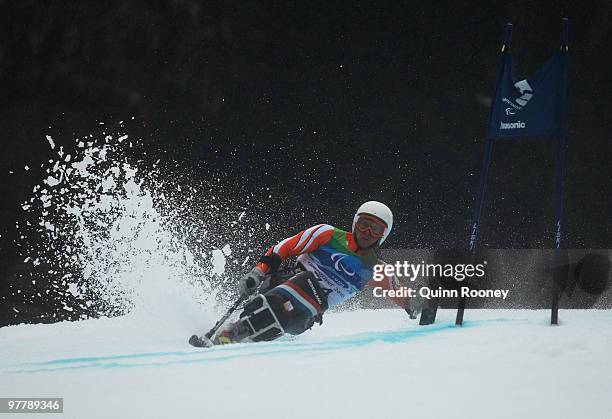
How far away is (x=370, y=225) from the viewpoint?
616 centimetres

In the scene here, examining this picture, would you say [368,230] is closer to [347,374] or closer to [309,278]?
[309,278]

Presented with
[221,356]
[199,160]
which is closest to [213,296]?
[221,356]

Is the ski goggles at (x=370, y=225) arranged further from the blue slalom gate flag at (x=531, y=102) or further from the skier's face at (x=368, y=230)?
the blue slalom gate flag at (x=531, y=102)

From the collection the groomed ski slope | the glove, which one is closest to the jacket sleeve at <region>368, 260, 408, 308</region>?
the groomed ski slope

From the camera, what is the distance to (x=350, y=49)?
1044 centimetres

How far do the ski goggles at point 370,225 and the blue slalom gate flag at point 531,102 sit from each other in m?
1.25

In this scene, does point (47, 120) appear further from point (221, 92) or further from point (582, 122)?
point (582, 122)

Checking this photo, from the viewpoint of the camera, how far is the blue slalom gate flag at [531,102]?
5781 millimetres

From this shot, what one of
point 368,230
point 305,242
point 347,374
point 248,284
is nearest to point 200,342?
point 248,284

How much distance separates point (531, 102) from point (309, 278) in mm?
2315

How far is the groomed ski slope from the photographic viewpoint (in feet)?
10.8

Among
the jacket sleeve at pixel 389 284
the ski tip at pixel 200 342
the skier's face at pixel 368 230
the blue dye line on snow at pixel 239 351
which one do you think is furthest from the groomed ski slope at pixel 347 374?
the skier's face at pixel 368 230

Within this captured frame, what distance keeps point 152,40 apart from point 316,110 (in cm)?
254

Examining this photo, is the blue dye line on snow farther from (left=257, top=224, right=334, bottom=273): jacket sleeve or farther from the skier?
(left=257, top=224, right=334, bottom=273): jacket sleeve
